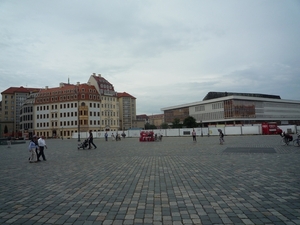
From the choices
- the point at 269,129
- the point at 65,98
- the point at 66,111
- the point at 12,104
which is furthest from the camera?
the point at 12,104

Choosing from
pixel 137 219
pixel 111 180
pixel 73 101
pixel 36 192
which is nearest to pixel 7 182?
pixel 36 192

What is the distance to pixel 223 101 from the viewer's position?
339ft

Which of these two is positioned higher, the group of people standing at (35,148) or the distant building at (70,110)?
the distant building at (70,110)

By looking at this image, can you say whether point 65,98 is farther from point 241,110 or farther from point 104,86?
point 241,110

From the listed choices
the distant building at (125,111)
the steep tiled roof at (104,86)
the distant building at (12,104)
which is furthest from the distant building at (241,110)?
the distant building at (12,104)

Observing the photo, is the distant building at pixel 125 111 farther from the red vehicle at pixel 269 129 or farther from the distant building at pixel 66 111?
the red vehicle at pixel 269 129

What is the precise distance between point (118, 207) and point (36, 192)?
302 centimetres

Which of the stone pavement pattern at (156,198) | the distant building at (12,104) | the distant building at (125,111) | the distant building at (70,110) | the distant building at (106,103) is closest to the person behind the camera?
the stone pavement pattern at (156,198)

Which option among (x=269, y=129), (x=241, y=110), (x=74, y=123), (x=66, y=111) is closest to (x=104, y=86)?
(x=66, y=111)

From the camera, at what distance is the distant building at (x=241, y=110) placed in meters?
99.3

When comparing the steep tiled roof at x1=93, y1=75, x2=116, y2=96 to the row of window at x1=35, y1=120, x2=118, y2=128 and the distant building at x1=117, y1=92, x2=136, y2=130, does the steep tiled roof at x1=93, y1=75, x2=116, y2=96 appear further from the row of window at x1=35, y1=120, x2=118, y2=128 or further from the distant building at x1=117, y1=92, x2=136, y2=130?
the distant building at x1=117, y1=92, x2=136, y2=130

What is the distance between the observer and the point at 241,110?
3930 inches

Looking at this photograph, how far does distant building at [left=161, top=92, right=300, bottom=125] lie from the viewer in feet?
326

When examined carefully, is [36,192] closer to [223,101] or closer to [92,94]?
[92,94]
